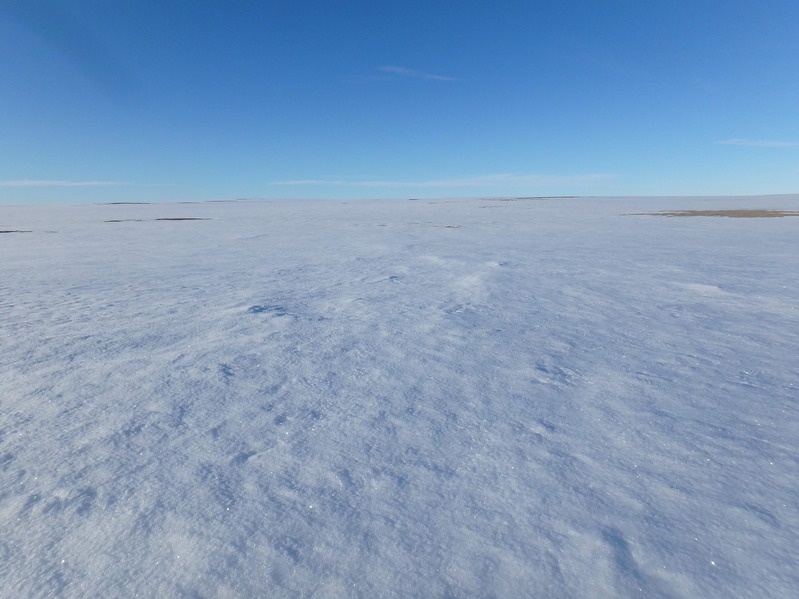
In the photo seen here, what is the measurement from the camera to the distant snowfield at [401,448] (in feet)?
5.08

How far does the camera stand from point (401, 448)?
2.24 metres

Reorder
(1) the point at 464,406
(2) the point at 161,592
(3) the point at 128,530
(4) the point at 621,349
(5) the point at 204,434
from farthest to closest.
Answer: (4) the point at 621,349, (1) the point at 464,406, (5) the point at 204,434, (3) the point at 128,530, (2) the point at 161,592

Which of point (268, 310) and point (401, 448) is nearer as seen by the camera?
point (401, 448)

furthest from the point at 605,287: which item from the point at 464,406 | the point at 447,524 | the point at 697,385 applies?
the point at 447,524

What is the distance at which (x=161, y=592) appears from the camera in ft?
4.78

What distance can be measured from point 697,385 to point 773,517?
1242 mm

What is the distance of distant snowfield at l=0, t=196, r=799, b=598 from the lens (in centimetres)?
155

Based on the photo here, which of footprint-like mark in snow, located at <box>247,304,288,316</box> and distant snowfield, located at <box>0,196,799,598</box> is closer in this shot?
distant snowfield, located at <box>0,196,799,598</box>

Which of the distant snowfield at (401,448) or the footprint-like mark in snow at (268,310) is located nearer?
the distant snowfield at (401,448)

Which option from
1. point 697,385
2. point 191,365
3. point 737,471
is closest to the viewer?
point 737,471

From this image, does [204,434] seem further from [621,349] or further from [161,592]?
[621,349]

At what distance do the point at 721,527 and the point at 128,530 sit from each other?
224 centimetres

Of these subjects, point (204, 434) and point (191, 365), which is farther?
point (191, 365)

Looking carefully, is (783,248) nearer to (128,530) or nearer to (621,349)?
(621,349)
